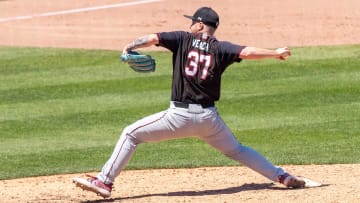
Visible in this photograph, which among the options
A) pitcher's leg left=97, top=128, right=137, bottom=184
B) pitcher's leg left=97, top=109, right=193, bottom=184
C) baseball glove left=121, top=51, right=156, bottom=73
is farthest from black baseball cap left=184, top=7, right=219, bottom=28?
pitcher's leg left=97, top=128, right=137, bottom=184

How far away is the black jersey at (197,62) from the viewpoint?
780 centimetres

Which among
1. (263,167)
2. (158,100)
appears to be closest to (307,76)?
(158,100)

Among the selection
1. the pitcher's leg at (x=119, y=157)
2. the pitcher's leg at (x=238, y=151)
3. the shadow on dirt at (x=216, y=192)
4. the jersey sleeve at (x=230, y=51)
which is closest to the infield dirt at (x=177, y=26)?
the shadow on dirt at (x=216, y=192)

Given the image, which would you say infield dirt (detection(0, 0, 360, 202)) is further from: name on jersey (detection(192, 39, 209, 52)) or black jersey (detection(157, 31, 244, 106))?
name on jersey (detection(192, 39, 209, 52))

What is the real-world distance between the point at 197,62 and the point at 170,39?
0.98 feet

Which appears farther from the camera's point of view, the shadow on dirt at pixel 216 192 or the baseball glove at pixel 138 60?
the shadow on dirt at pixel 216 192

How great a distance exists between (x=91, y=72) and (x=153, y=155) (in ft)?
15.1

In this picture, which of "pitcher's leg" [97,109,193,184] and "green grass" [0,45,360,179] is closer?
"pitcher's leg" [97,109,193,184]

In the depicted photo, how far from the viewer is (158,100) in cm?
1262

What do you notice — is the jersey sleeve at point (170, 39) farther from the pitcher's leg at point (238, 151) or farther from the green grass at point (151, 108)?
the green grass at point (151, 108)

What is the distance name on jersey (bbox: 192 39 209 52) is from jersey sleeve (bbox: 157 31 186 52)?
0.12 meters

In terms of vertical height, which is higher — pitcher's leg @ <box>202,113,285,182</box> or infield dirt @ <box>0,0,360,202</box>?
infield dirt @ <box>0,0,360,202</box>

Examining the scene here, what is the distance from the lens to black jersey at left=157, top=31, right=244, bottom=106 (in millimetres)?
7801

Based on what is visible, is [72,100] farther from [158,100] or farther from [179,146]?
[179,146]
